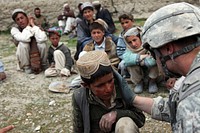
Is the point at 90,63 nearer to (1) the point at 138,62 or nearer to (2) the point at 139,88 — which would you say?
(1) the point at 138,62

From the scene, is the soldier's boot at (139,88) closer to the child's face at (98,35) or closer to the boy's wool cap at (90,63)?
the child's face at (98,35)

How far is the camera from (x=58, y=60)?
20.5 feet

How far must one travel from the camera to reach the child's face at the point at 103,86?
2.74 m

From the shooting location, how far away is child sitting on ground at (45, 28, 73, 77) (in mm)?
6215

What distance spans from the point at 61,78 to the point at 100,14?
13.7 feet

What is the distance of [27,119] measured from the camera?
462cm

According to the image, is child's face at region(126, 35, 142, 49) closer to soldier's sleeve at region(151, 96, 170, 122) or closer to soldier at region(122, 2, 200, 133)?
soldier's sleeve at region(151, 96, 170, 122)

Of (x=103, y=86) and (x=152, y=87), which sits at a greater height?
(x=103, y=86)

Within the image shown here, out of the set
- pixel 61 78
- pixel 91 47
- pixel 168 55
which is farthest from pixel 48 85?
pixel 168 55

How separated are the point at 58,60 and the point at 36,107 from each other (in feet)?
4.77

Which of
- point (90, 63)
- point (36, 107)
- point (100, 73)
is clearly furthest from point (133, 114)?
point (36, 107)

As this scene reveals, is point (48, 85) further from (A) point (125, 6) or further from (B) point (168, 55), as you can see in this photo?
(A) point (125, 6)

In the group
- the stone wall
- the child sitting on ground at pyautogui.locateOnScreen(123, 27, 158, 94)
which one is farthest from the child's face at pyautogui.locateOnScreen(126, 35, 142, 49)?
the stone wall

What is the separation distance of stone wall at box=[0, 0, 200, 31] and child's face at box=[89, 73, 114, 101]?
908 centimetres
